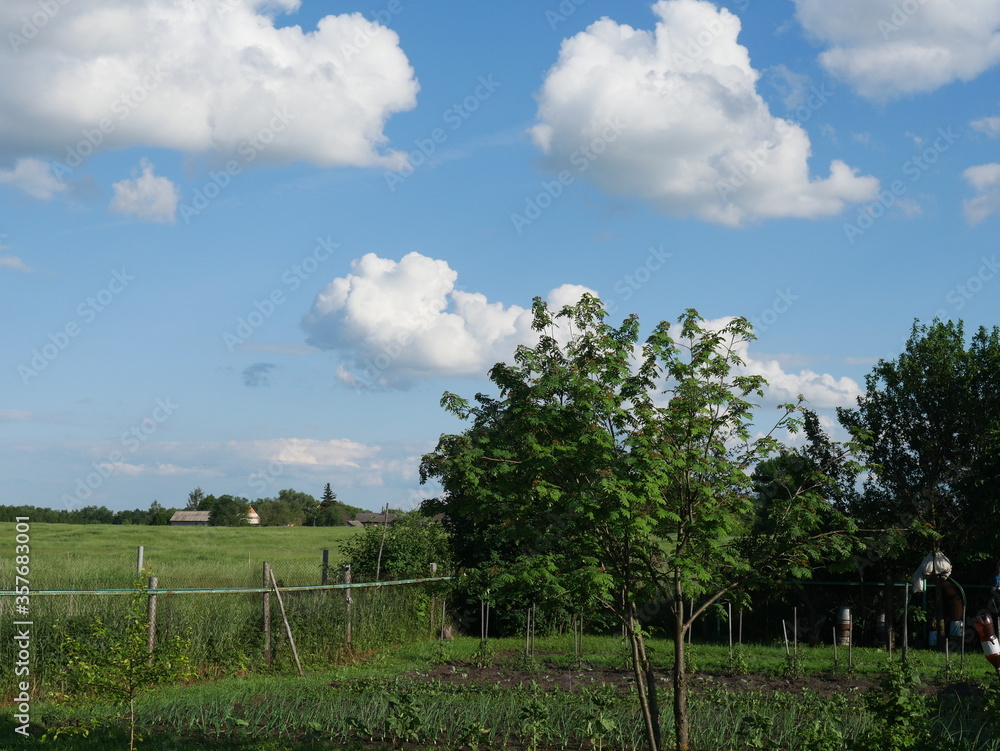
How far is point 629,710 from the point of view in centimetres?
1108

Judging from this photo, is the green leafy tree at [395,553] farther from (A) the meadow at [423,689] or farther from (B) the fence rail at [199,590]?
(B) the fence rail at [199,590]

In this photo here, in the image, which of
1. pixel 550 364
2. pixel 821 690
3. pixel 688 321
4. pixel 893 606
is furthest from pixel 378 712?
pixel 893 606

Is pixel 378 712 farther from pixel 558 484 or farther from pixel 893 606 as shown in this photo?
pixel 893 606

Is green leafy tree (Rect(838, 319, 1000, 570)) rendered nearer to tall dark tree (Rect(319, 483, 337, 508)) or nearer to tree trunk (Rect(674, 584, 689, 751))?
tree trunk (Rect(674, 584, 689, 751))

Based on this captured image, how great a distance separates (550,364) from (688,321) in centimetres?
155

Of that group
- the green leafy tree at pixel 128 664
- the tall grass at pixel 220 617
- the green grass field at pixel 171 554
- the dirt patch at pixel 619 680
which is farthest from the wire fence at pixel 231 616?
the green leafy tree at pixel 128 664

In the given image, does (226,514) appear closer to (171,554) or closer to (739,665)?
(171,554)

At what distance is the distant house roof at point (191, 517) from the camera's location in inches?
3076

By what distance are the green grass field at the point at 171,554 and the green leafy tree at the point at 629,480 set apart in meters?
10.4

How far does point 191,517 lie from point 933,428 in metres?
69.3

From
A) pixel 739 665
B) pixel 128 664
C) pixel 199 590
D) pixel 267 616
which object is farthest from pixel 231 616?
pixel 739 665

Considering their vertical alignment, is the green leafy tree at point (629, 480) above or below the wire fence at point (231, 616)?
above

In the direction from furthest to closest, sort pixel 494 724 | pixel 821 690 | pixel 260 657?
pixel 260 657
pixel 821 690
pixel 494 724

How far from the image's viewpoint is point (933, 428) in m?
22.3
